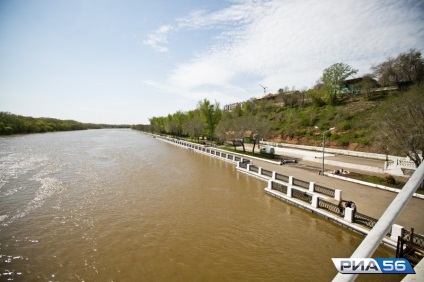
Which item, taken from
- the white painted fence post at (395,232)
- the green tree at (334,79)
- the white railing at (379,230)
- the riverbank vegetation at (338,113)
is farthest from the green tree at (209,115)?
the white railing at (379,230)

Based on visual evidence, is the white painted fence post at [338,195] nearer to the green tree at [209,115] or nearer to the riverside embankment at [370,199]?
the riverside embankment at [370,199]

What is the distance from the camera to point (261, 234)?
1176 centimetres

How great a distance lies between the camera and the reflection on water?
29.5 ft

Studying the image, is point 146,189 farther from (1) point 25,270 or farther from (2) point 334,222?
(2) point 334,222

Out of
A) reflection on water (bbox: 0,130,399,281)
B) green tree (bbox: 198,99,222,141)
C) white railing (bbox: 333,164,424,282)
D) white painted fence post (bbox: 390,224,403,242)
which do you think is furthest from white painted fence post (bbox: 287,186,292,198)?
green tree (bbox: 198,99,222,141)

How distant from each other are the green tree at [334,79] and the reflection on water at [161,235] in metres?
50.2

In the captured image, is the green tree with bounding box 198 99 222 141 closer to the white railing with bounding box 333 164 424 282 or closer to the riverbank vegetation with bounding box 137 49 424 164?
the riverbank vegetation with bounding box 137 49 424 164

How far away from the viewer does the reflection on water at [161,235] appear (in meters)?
8.98

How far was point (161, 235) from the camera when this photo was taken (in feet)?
38.7

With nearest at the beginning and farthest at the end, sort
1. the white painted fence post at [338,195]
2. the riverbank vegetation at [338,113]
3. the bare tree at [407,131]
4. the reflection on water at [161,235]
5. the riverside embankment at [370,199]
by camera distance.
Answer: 1. the reflection on water at [161,235]
2. the riverside embankment at [370,199]
3. the white painted fence post at [338,195]
4. the bare tree at [407,131]
5. the riverbank vegetation at [338,113]

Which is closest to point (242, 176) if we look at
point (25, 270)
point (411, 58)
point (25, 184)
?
point (25, 270)

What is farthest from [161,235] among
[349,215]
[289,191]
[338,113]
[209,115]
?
[338,113]

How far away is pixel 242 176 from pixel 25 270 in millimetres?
19340

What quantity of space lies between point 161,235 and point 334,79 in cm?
6357
